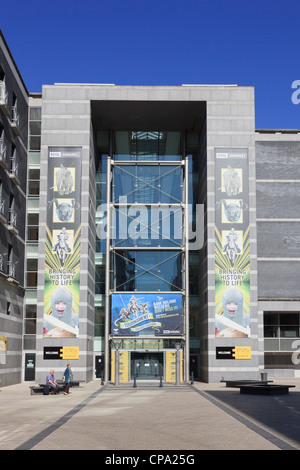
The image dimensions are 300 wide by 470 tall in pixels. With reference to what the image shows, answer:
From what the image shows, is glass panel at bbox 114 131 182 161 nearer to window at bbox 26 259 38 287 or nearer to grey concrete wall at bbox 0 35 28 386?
grey concrete wall at bbox 0 35 28 386

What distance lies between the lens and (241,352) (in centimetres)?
4769

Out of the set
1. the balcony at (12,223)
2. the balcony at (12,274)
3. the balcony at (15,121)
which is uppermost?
the balcony at (15,121)

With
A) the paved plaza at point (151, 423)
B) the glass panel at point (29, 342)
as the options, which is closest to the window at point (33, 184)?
the glass panel at point (29, 342)

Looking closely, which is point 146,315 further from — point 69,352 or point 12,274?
point 12,274

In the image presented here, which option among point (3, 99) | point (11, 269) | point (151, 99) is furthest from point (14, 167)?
point (151, 99)

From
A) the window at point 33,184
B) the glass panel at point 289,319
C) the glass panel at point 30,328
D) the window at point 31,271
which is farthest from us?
the glass panel at point 289,319

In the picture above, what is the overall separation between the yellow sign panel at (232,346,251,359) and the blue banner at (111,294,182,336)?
520 cm

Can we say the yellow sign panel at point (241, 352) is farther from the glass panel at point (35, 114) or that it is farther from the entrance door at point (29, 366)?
the glass panel at point (35, 114)

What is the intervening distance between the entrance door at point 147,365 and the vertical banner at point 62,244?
6.10m

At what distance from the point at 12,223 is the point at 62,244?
4464 millimetres

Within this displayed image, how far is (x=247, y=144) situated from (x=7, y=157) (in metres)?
18.4

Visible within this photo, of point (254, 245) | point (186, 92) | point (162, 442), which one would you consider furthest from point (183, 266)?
point (162, 442)

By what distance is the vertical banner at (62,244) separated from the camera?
47.7 meters

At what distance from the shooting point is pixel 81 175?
49.8m
